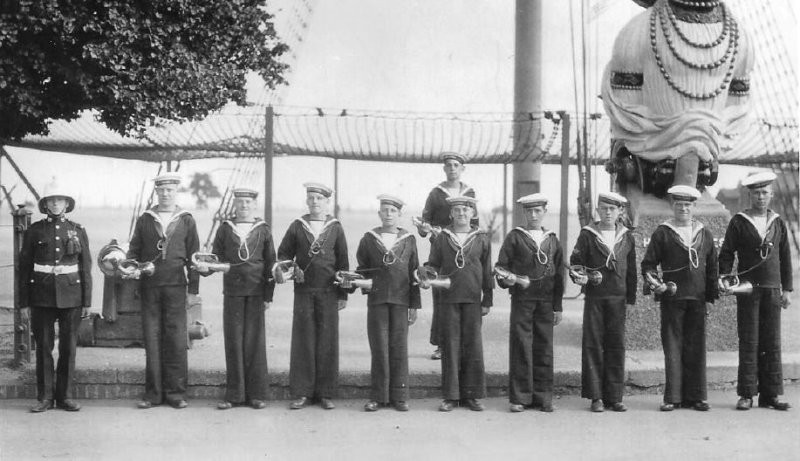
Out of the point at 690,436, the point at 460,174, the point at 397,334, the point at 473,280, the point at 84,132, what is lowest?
the point at 690,436

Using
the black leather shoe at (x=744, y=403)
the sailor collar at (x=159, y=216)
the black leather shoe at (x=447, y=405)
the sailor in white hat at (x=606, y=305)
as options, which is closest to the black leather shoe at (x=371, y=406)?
the black leather shoe at (x=447, y=405)

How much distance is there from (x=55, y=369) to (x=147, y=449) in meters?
1.73

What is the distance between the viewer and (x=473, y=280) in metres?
6.16

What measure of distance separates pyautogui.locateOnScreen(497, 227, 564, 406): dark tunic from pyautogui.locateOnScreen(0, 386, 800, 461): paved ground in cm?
20

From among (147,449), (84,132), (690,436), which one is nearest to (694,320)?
(690,436)

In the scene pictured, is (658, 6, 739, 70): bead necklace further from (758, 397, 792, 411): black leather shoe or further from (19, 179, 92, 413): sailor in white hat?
(19, 179, 92, 413): sailor in white hat

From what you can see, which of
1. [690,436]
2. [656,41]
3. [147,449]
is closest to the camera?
[147,449]

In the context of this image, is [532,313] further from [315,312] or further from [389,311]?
[315,312]

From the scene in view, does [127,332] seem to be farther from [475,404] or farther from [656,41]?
[656,41]

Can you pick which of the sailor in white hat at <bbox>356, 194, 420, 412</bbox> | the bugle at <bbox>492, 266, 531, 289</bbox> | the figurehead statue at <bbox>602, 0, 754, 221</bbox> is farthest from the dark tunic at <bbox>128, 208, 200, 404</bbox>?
the figurehead statue at <bbox>602, 0, 754, 221</bbox>

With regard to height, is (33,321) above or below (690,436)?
above

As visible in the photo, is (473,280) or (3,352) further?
(3,352)

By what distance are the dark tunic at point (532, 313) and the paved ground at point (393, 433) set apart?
0.20m

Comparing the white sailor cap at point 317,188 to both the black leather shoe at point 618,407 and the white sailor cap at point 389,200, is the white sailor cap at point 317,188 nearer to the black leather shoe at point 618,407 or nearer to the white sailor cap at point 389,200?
the white sailor cap at point 389,200
